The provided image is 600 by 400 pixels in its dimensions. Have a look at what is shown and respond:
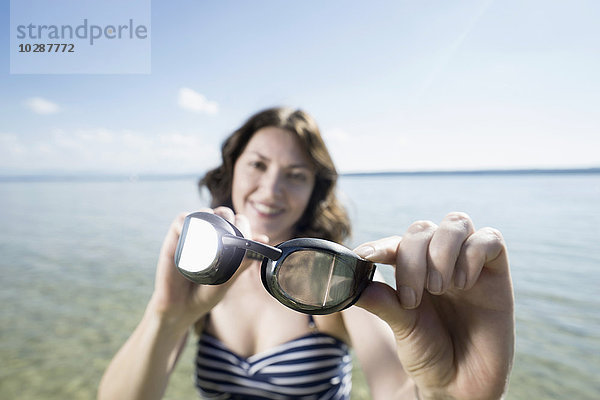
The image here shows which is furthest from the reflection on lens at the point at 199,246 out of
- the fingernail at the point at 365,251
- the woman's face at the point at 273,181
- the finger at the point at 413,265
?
the woman's face at the point at 273,181

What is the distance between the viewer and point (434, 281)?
106 centimetres

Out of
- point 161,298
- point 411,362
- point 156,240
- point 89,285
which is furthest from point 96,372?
point 156,240

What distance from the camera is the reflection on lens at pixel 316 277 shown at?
1.00 m

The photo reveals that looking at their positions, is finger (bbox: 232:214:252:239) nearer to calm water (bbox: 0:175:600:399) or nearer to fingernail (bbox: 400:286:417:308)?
fingernail (bbox: 400:286:417:308)

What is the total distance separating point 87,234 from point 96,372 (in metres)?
8.18

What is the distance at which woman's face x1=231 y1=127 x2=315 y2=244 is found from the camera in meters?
2.68

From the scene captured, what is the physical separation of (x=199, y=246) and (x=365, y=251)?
19.6 inches

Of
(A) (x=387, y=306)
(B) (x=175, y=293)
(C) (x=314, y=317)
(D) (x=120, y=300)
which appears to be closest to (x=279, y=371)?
(C) (x=314, y=317)

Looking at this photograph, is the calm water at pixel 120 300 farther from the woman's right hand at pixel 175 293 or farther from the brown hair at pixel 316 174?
the woman's right hand at pixel 175 293

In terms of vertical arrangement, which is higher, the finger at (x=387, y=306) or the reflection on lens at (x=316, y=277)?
the reflection on lens at (x=316, y=277)

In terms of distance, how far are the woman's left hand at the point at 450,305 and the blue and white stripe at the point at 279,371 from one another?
2.97 ft

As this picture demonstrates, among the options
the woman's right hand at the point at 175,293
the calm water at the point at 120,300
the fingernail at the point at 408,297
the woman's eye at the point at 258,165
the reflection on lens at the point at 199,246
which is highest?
the woman's eye at the point at 258,165

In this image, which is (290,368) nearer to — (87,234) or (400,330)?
(400,330)

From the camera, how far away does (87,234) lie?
1143 centimetres
